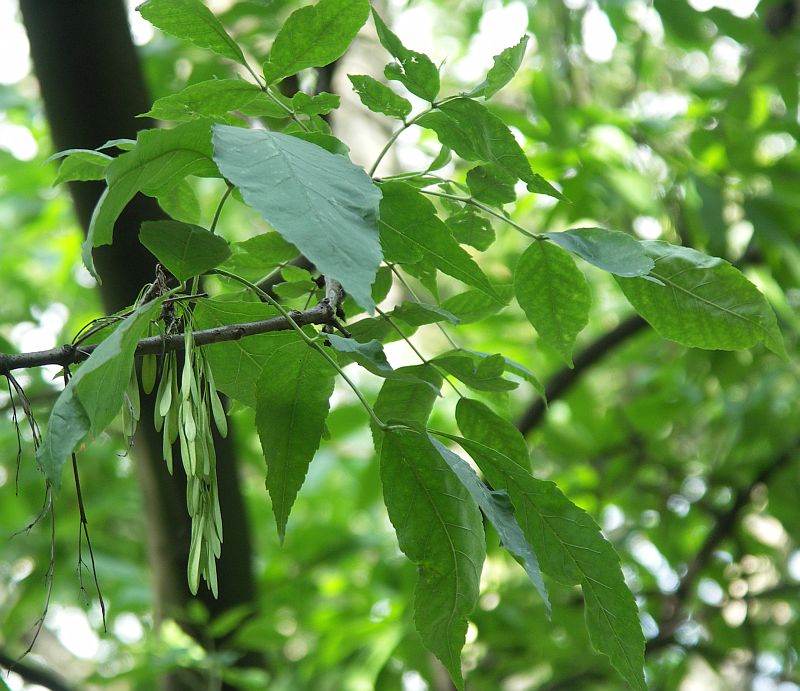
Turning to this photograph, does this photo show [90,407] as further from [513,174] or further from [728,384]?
[728,384]

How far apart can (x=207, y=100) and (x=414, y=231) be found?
14 cm

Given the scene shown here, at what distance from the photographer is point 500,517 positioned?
40cm

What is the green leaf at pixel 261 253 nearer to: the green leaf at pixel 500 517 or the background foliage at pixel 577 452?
the green leaf at pixel 500 517

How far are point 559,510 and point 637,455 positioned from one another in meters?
1.17

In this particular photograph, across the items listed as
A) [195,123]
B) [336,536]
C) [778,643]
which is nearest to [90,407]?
[195,123]

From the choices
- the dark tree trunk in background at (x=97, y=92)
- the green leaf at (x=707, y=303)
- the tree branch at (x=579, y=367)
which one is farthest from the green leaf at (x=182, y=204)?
the tree branch at (x=579, y=367)

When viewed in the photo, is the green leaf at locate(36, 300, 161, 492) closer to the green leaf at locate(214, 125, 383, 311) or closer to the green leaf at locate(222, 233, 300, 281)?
the green leaf at locate(214, 125, 383, 311)

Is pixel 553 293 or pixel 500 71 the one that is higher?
pixel 500 71

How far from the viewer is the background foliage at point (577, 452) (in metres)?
1.21

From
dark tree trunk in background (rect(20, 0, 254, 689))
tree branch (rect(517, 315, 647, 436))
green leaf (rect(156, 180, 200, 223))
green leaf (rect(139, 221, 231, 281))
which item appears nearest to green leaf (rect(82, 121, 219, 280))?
green leaf (rect(139, 221, 231, 281))

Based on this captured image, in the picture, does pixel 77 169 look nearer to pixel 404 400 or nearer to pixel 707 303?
pixel 404 400

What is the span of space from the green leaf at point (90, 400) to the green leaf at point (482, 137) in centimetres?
19

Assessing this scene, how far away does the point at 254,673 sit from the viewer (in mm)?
1105

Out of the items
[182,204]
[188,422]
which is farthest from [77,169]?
[188,422]
